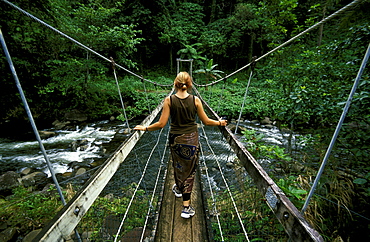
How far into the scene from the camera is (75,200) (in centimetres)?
48

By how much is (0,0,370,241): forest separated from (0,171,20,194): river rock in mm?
1188

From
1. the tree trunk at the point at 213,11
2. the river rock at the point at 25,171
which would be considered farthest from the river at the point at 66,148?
the tree trunk at the point at 213,11

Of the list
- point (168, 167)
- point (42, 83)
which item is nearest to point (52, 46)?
point (42, 83)

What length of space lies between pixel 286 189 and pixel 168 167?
1.09 meters

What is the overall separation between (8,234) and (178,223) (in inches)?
68.8

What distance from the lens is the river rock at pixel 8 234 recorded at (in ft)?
5.58

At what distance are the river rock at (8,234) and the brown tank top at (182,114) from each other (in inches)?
75.5

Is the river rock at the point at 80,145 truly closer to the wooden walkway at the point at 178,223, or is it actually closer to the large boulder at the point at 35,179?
the large boulder at the point at 35,179

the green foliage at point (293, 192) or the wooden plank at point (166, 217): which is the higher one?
the green foliage at point (293, 192)

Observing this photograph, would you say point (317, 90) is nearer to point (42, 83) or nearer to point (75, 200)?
point (75, 200)

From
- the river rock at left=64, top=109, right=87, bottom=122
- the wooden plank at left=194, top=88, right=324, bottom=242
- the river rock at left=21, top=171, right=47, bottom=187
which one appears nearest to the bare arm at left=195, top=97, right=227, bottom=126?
the wooden plank at left=194, top=88, right=324, bottom=242

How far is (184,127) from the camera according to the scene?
1.12 meters

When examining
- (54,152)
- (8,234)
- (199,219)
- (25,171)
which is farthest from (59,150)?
A: (199,219)

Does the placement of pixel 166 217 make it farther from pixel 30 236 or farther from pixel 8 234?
pixel 8 234
